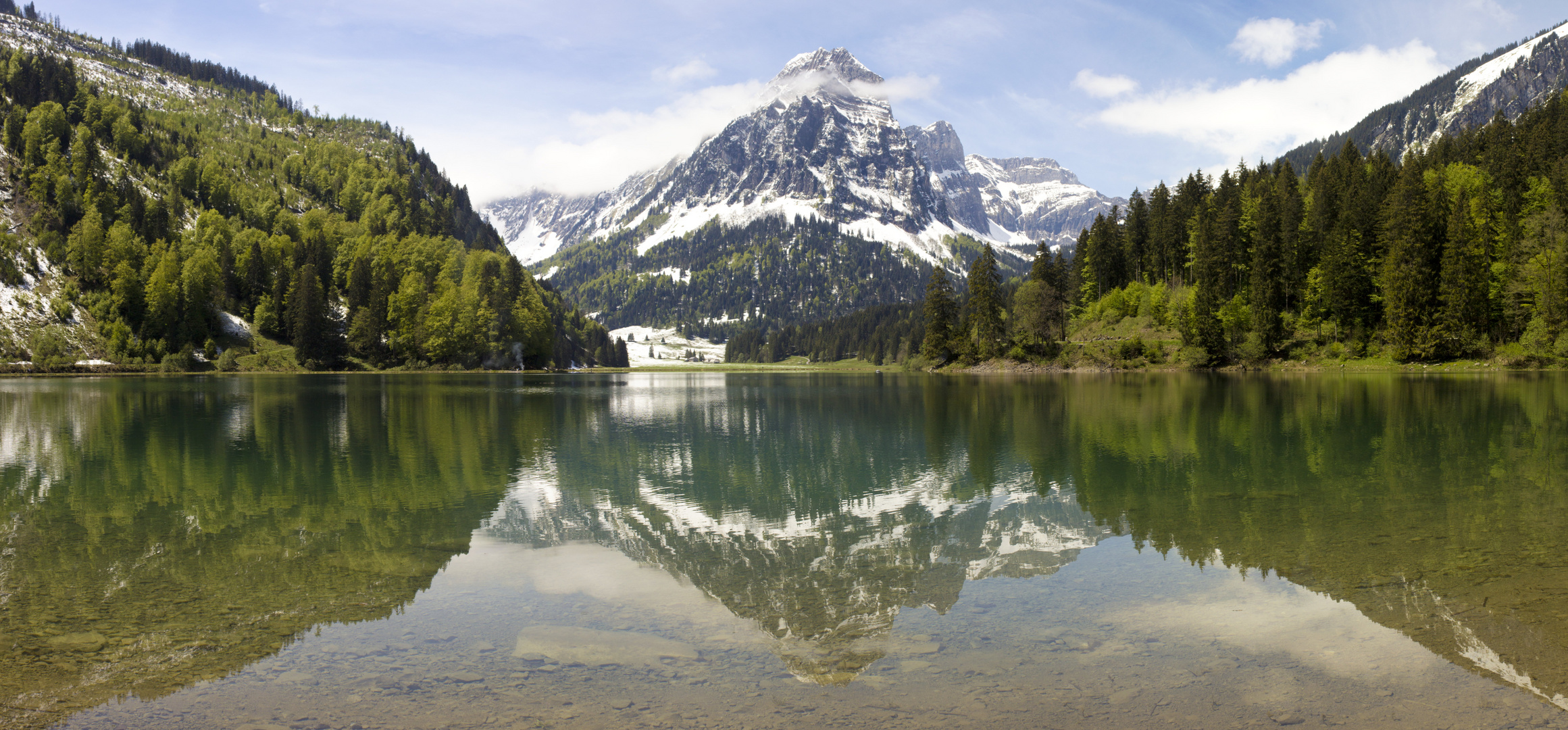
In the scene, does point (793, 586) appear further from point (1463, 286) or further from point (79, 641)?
point (1463, 286)

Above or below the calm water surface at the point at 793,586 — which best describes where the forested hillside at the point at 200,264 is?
above

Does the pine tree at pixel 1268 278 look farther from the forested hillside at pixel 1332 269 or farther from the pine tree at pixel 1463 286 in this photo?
the pine tree at pixel 1463 286

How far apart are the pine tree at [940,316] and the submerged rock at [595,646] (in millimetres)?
122007

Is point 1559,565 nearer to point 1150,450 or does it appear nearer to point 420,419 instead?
point 1150,450

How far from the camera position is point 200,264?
138 meters

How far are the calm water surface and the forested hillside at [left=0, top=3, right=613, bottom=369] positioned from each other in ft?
409

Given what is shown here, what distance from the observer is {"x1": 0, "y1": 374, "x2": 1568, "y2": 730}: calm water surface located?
834 cm

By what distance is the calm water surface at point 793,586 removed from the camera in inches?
328

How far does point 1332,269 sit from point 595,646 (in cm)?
10494

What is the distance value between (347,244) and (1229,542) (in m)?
182

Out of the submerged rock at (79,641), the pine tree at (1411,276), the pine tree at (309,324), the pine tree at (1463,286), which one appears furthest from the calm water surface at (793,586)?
the pine tree at (309,324)

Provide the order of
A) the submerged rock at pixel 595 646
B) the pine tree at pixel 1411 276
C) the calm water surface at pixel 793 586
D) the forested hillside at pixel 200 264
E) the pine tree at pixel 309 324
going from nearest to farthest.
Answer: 1. the calm water surface at pixel 793 586
2. the submerged rock at pixel 595 646
3. the pine tree at pixel 1411 276
4. the forested hillside at pixel 200 264
5. the pine tree at pixel 309 324

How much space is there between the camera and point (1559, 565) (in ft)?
41.2

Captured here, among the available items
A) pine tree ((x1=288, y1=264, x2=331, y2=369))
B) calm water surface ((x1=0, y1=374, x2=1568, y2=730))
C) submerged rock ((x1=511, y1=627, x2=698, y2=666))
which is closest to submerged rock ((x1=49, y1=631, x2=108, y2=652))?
calm water surface ((x1=0, y1=374, x2=1568, y2=730))
